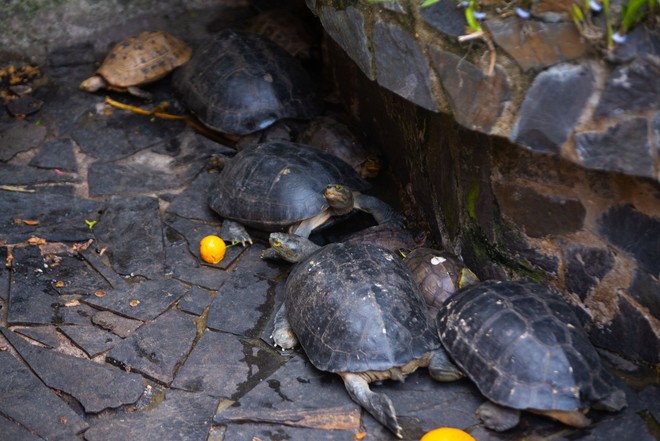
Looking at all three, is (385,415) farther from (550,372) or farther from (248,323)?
(248,323)

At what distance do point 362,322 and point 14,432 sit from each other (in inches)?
74.9

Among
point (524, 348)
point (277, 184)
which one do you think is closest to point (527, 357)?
point (524, 348)

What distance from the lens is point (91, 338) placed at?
460 centimetres

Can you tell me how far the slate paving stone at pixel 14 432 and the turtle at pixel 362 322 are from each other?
4.72 feet

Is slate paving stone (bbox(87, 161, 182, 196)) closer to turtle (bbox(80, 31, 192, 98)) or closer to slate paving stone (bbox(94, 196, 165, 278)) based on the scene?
slate paving stone (bbox(94, 196, 165, 278))

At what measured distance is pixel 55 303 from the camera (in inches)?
191

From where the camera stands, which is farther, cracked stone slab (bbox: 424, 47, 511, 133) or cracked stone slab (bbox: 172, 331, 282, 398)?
cracked stone slab (bbox: 172, 331, 282, 398)

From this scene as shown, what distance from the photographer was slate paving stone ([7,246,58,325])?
4707 mm

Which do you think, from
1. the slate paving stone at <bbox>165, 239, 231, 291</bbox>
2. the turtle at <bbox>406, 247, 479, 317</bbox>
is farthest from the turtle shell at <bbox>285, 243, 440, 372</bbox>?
the slate paving stone at <bbox>165, 239, 231, 291</bbox>

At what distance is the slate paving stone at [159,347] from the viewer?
14.5ft

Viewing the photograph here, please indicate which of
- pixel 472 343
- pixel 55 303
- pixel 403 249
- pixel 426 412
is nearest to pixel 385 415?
pixel 426 412

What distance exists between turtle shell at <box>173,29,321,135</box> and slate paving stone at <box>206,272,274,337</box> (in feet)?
5.85

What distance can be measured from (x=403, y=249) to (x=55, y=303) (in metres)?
2.30

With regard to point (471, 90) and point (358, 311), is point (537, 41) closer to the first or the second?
point (471, 90)
